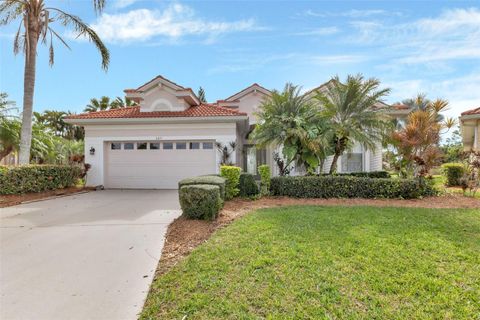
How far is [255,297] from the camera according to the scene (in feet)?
9.92

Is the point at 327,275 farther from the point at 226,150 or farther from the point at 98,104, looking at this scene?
the point at 98,104

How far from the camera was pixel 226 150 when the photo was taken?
44.8 feet

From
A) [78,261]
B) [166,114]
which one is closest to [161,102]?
[166,114]

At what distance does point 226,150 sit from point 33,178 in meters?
8.33

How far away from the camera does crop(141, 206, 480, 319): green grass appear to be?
112 inches

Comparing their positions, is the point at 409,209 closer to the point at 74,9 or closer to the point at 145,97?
the point at 145,97

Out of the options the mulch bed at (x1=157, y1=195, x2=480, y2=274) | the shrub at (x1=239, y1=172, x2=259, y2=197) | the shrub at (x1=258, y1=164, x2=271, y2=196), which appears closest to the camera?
the mulch bed at (x1=157, y1=195, x2=480, y2=274)

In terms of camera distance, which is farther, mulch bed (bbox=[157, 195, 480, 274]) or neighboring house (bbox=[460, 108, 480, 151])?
neighboring house (bbox=[460, 108, 480, 151])

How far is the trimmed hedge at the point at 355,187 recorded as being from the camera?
906 centimetres

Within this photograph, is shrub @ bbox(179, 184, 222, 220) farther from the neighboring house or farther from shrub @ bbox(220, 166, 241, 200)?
the neighboring house

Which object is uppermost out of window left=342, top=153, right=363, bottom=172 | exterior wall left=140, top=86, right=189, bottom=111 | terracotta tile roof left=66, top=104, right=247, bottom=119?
exterior wall left=140, top=86, right=189, bottom=111

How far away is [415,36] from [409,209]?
6540 mm

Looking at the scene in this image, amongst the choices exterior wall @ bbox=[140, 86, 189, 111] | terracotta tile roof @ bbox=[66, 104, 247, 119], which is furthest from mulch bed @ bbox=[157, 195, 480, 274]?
exterior wall @ bbox=[140, 86, 189, 111]

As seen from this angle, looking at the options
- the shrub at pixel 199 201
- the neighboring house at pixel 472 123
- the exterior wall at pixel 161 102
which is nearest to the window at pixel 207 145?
the exterior wall at pixel 161 102
